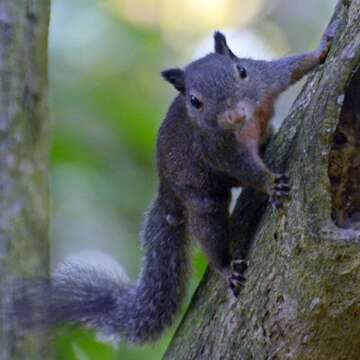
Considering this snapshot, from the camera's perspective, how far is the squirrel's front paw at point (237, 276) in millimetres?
1889

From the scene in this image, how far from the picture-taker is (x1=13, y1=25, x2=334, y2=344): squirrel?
7.07ft

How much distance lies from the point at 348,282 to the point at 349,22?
571mm

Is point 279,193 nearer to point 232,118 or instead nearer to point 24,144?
point 232,118

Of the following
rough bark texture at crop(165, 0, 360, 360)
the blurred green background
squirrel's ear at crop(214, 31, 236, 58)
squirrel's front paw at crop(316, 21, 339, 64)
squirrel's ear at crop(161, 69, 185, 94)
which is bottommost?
rough bark texture at crop(165, 0, 360, 360)

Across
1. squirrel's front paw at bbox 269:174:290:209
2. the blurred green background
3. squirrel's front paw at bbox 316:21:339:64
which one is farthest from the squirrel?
squirrel's front paw at bbox 269:174:290:209

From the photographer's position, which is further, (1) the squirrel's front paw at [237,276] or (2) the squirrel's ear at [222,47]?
(2) the squirrel's ear at [222,47]

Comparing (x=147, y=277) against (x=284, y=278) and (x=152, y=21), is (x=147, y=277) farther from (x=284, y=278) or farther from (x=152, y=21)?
(x=152, y=21)

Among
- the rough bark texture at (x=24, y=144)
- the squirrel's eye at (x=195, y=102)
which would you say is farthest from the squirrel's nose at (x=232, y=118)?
the rough bark texture at (x=24, y=144)

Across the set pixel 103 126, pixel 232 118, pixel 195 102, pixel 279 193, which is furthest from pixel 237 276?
pixel 103 126

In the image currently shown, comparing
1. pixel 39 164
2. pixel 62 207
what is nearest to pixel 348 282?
pixel 39 164

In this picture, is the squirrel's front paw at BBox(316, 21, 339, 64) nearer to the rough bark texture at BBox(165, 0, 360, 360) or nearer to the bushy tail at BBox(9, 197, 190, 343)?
the rough bark texture at BBox(165, 0, 360, 360)

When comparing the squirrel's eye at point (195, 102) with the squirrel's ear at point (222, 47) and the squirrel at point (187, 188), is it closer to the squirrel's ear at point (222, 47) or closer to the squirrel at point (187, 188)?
the squirrel at point (187, 188)

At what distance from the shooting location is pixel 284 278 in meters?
1.76

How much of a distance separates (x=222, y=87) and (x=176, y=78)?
0.59 feet
